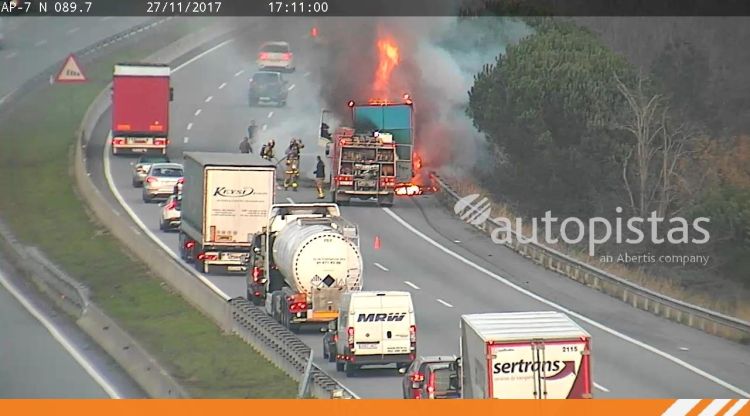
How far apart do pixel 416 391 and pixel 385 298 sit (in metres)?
6.04

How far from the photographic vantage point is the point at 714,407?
40.1 m

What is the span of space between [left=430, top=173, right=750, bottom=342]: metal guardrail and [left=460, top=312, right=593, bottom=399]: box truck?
1333cm

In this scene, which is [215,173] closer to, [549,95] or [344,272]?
[344,272]

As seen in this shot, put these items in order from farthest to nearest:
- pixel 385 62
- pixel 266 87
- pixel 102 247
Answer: pixel 266 87
pixel 385 62
pixel 102 247

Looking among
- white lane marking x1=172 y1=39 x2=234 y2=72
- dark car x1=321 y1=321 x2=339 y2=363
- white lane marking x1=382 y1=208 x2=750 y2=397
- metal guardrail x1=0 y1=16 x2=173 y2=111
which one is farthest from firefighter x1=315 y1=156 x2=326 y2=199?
dark car x1=321 y1=321 x2=339 y2=363

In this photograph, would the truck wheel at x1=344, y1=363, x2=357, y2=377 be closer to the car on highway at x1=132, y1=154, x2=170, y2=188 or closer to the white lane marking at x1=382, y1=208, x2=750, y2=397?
the white lane marking at x1=382, y1=208, x2=750, y2=397

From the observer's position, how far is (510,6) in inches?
2222

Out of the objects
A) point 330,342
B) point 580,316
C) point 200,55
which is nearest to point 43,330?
point 330,342

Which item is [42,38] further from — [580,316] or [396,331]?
[580,316]

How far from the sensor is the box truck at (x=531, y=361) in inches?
1372

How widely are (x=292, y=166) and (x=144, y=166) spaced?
17.3ft

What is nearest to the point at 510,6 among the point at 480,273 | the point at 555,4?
the point at 555,4

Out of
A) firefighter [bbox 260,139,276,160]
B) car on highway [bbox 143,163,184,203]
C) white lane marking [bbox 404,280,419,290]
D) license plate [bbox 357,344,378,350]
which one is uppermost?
firefighter [bbox 260,139,276,160]

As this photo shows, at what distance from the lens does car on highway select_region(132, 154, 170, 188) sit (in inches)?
2530
